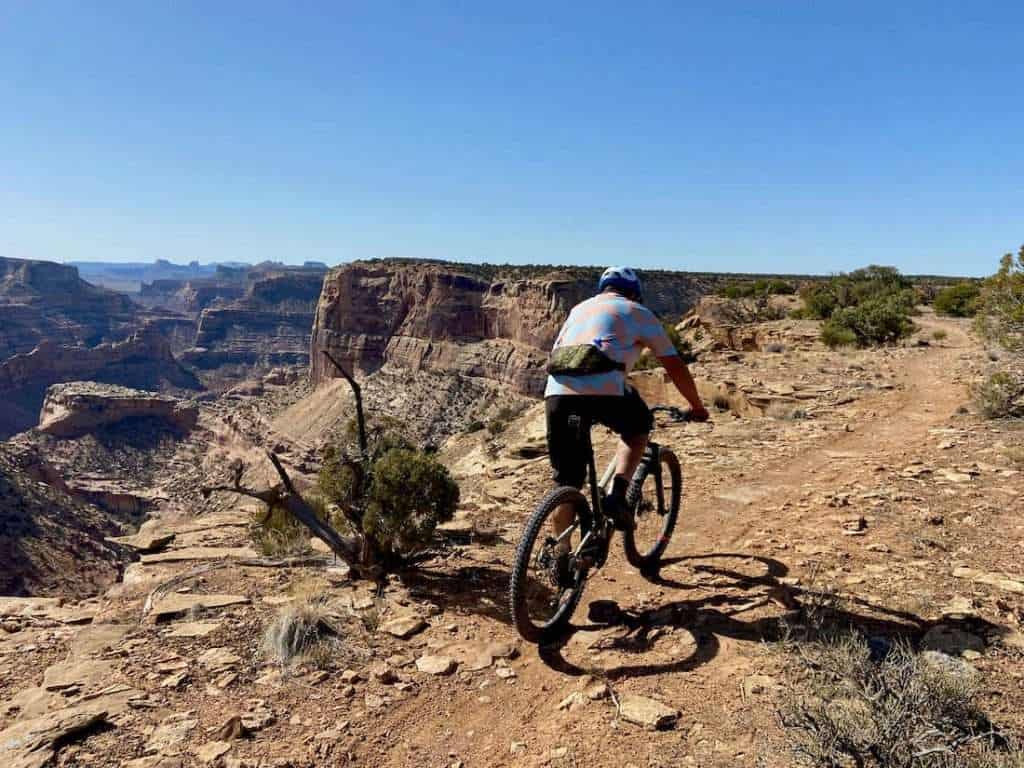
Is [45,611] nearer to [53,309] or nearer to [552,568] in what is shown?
[552,568]

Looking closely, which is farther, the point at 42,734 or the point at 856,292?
the point at 856,292

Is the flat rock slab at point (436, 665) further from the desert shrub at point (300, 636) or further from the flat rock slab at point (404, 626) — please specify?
the desert shrub at point (300, 636)

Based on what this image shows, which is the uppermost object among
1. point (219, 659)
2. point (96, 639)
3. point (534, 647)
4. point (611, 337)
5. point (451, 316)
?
point (451, 316)

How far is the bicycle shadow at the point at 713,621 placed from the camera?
127 inches

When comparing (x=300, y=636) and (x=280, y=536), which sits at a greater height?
(x=300, y=636)

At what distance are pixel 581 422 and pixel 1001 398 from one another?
744cm

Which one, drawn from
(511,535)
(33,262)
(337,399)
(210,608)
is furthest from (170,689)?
(33,262)

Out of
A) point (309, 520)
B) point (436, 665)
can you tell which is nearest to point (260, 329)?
point (309, 520)

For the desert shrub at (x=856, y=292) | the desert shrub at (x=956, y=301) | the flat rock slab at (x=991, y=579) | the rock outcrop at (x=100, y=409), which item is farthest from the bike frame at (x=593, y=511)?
the rock outcrop at (x=100, y=409)

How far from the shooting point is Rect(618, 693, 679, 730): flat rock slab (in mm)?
2668

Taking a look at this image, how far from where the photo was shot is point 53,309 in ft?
412

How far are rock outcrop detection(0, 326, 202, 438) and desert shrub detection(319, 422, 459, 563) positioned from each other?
89.4m

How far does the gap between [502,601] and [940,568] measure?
3005 mm

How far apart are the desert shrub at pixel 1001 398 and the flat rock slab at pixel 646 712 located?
757 cm
